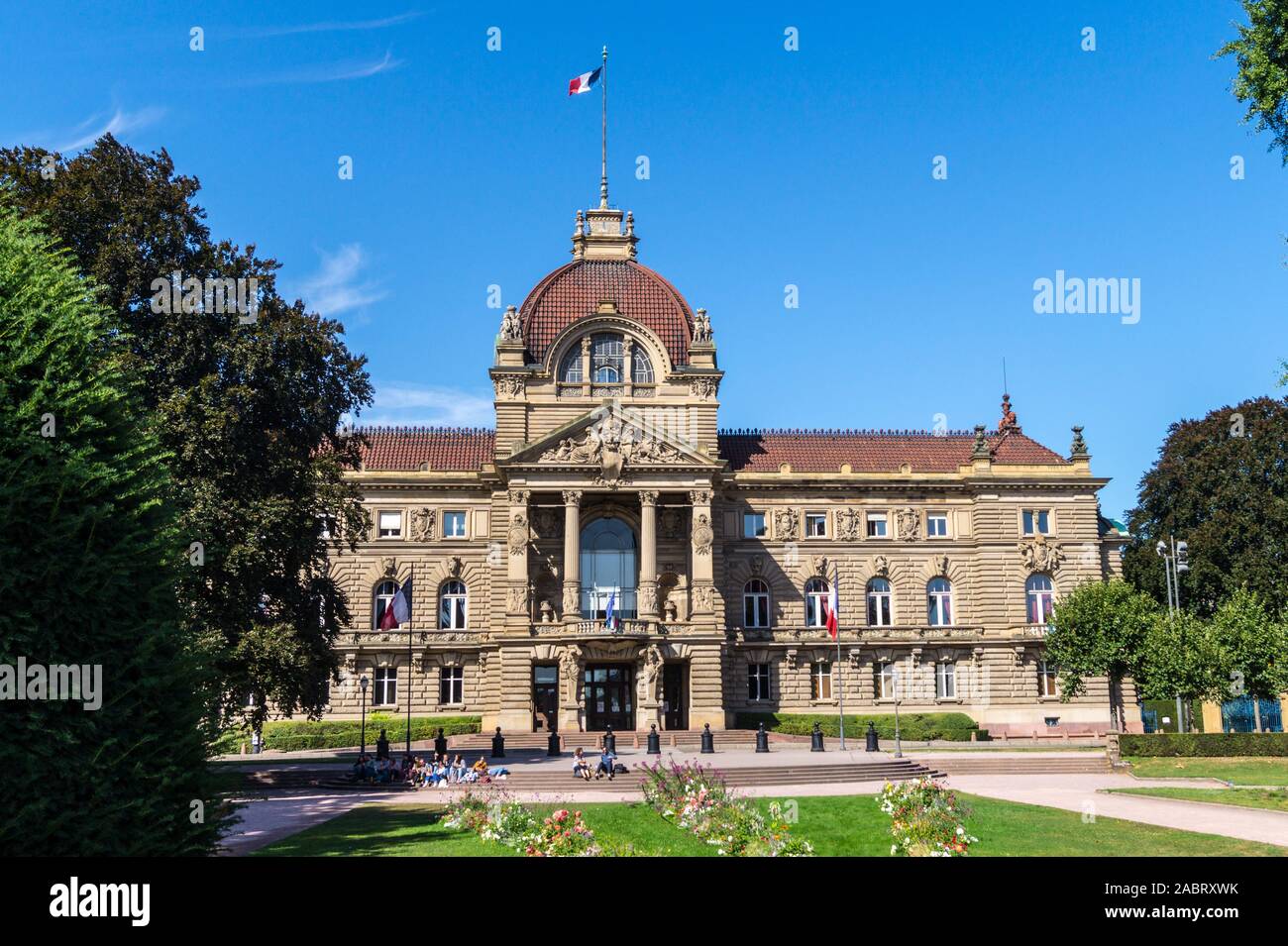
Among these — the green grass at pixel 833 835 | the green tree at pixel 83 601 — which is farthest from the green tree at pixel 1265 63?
the green tree at pixel 83 601

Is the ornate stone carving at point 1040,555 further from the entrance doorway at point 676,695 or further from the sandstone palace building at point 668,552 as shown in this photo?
the entrance doorway at point 676,695

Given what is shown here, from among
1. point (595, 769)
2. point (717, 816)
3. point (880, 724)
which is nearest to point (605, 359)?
point (880, 724)

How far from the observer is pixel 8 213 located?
16.1 meters

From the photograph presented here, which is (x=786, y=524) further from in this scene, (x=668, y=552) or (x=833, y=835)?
(x=833, y=835)

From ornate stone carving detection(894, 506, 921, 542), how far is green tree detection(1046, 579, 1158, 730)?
1020cm

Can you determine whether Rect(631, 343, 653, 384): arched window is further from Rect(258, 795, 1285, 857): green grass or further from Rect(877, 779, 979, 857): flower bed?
Rect(877, 779, 979, 857): flower bed

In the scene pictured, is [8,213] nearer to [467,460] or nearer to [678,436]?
[678,436]

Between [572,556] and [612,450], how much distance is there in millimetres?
6167

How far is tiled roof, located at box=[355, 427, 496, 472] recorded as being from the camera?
6594 cm

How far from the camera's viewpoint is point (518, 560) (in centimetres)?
5844

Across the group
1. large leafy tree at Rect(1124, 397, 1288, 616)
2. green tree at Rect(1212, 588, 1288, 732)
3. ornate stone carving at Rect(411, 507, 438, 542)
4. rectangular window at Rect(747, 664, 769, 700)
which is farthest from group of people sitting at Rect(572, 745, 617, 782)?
large leafy tree at Rect(1124, 397, 1288, 616)
